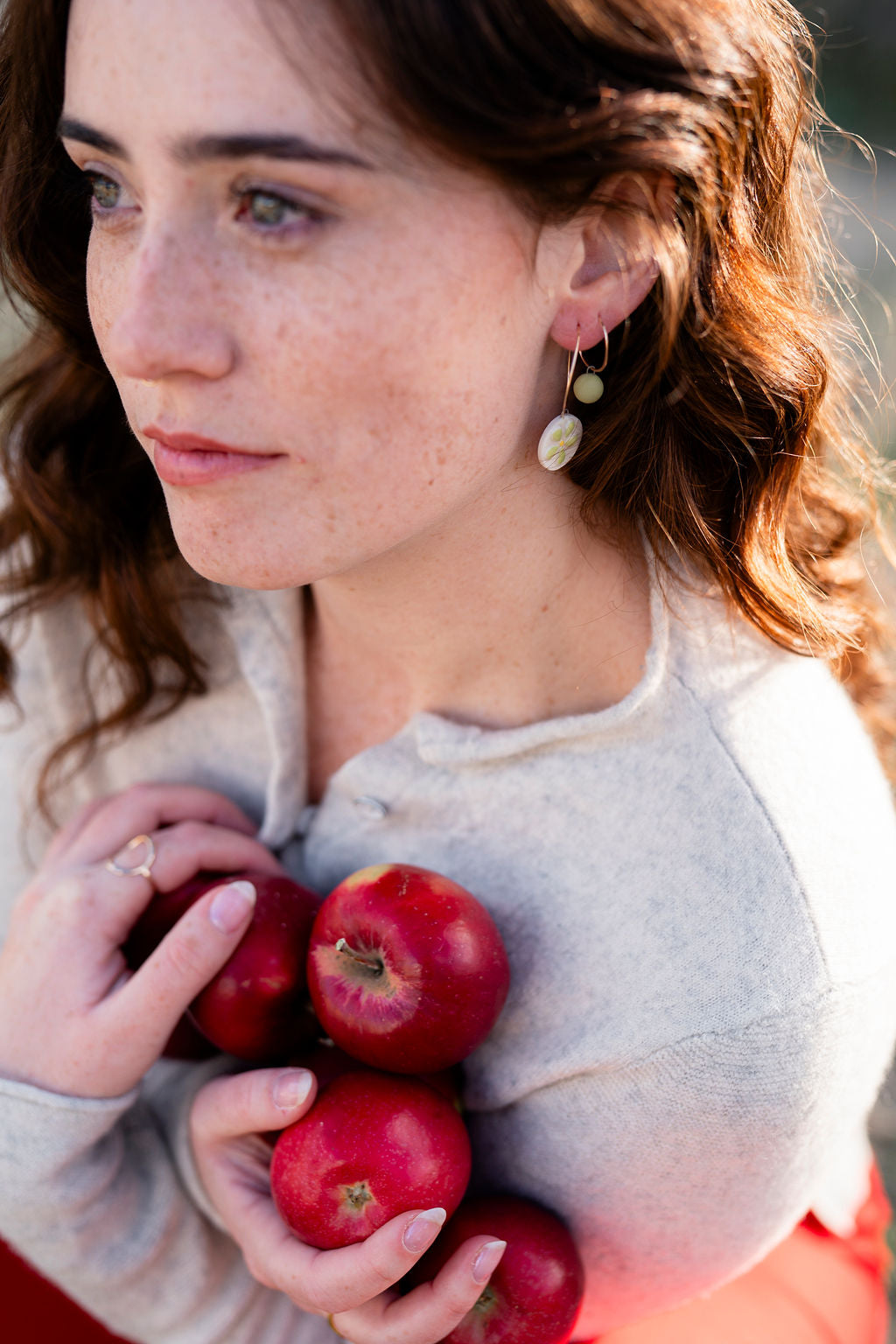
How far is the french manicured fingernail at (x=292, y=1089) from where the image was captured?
1.18 m

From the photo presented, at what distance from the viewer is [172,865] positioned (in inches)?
54.6

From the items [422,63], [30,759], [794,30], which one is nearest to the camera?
[422,63]

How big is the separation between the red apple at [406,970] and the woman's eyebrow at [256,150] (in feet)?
2.29

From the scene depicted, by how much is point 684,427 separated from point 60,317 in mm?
839

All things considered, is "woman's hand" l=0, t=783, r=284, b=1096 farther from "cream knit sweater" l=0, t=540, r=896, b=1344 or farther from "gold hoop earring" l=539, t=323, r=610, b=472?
"gold hoop earring" l=539, t=323, r=610, b=472

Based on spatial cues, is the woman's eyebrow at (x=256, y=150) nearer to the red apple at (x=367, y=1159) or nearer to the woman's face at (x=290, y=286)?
the woman's face at (x=290, y=286)

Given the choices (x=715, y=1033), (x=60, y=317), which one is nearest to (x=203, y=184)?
(x=60, y=317)

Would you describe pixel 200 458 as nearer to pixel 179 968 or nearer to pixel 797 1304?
pixel 179 968

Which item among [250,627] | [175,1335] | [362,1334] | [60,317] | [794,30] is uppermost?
[794,30]

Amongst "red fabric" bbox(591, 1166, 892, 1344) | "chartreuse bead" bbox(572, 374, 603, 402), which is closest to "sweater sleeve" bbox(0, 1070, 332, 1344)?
"red fabric" bbox(591, 1166, 892, 1344)

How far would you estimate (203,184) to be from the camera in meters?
1.04

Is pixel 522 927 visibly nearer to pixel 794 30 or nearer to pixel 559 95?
pixel 559 95

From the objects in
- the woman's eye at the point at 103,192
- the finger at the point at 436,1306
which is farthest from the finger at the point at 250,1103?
the woman's eye at the point at 103,192

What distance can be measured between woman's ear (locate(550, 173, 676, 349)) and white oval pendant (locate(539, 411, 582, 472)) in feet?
0.29
